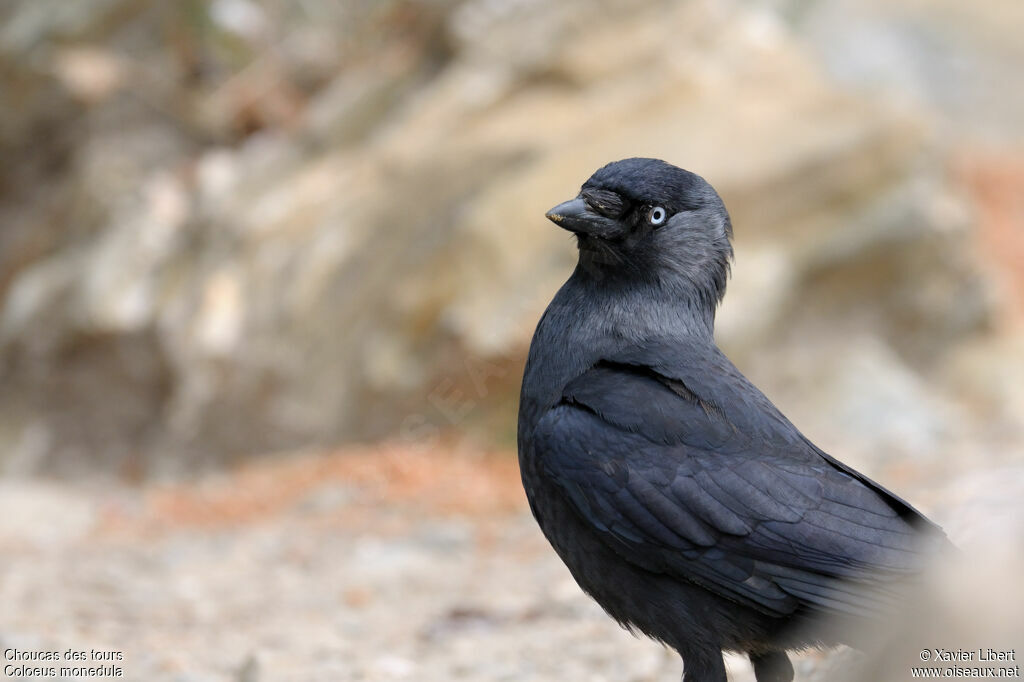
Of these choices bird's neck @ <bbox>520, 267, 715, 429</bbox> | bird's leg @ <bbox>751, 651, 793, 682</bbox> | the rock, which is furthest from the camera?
the rock

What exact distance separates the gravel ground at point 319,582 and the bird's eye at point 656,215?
1399mm

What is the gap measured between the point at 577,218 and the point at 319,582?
3.09 meters

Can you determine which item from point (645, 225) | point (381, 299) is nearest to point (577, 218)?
point (645, 225)

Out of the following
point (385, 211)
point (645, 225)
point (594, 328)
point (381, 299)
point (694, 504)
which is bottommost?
point (694, 504)

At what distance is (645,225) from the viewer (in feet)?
11.1

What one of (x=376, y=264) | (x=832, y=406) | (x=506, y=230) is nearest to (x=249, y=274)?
(x=376, y=264)

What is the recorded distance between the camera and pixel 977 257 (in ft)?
25.1

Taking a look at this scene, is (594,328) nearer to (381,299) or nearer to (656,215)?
(656,215)

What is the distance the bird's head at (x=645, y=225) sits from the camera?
335 centimetres

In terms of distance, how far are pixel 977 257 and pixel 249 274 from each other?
5127 millimetres

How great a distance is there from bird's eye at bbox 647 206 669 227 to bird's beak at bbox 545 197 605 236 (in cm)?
16

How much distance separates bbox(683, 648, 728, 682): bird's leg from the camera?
9.40 feet

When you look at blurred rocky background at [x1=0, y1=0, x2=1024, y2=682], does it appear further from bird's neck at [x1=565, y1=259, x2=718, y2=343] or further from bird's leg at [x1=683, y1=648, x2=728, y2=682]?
→ bird's neck at [x1=565, y1=259, x2=718, y2=343]

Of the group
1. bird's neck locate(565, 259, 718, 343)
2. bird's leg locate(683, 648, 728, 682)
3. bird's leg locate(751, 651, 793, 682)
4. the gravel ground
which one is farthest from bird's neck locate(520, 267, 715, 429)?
the gravel ground
